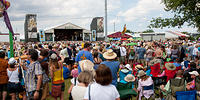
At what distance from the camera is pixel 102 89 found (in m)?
2.13

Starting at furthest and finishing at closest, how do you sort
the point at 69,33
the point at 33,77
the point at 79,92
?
the point at 69,33
the point at 33,77
the point at 79,92

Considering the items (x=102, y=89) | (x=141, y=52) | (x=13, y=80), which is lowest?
(x=13, y=80)

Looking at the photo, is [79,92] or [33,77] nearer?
[79,92]

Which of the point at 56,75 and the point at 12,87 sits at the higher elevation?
the point at 56,75

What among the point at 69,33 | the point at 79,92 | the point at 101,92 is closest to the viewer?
the point at 101,92

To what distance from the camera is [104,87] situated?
2.14 metres

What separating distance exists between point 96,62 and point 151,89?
2.09 meters

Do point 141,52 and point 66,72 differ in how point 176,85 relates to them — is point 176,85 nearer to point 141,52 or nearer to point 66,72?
point 66,72

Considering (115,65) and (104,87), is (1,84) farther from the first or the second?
(104,87)

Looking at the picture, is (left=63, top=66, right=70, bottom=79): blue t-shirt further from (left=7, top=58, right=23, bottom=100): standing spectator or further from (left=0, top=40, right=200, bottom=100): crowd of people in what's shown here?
(left=7, top=58, right=23, bottom=100): standing spectator

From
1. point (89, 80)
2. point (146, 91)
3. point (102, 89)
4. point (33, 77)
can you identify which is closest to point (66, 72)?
point (146, 91)

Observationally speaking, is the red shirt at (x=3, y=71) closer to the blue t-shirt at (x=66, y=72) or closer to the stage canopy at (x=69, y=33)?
the blue t-shirt at (x=66, y=72)

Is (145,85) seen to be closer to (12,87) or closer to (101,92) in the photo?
(101,92)

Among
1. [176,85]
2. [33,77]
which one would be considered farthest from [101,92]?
[176,85]
